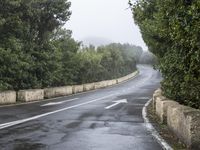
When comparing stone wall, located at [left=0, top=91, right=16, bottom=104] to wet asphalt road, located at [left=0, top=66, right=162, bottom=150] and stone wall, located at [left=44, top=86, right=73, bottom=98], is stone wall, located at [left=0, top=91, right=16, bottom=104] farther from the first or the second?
wet asphalt road, located at [left=0, top=66, right=162, bottom=150]

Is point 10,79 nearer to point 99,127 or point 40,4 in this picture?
point 40,4

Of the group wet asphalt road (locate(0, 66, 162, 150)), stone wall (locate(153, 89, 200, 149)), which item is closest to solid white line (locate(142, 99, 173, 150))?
wet asphalt road (locate(0, 66, 162, 150))

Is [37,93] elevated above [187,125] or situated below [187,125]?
above

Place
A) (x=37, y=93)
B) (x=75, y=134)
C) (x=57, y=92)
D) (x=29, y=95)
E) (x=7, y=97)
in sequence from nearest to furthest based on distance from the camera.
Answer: (x=75, y=134), (x=7, y=97), (x=29, y=95), (x=37, y=93), (x=57, y=92)

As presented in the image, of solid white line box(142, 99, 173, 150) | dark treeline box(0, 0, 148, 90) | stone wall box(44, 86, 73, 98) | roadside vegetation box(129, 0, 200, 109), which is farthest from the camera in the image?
stone wall box(44, 86, 73, 98)

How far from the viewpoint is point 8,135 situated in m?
11.5

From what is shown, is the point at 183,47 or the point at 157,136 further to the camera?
the point at 183,47

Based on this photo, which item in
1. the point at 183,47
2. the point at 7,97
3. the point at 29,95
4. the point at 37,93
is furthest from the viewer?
the point at 37,93

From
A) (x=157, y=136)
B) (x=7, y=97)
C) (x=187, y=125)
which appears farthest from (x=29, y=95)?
(x=187, y=125)

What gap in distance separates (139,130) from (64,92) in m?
22.4

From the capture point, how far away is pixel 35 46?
110 feet

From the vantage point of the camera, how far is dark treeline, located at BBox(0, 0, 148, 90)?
29109mm

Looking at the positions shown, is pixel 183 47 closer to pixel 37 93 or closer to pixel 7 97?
pixel 7 97

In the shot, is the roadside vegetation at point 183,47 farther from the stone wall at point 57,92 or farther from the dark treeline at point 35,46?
the stone wall at point 57,92
